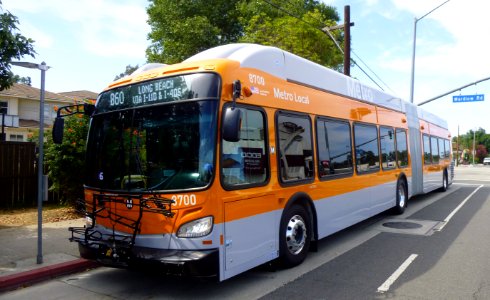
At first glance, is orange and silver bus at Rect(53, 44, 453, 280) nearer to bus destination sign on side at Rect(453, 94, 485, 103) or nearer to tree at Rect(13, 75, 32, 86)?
tree at Rect(13, 75, 32, 86)

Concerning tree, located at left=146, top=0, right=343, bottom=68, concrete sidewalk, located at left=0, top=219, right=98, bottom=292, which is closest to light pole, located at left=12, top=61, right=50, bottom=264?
concrete sidewalk, located at left=0, top=219, right=98, bottom=292

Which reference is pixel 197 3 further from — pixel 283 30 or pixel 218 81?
pixel 218 81

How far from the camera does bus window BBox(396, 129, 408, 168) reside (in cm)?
1107

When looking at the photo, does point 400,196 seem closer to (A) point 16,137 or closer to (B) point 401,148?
(B) point 401,148

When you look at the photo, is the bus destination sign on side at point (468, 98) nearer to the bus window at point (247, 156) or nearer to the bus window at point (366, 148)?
the bus window at point (366, 148)

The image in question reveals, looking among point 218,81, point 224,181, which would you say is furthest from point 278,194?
point 218,81

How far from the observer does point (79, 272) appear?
6.23 m

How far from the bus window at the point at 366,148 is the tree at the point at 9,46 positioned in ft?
22.5

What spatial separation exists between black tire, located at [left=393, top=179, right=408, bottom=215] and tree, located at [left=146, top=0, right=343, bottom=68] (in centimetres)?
685

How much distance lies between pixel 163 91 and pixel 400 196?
8.39 meters

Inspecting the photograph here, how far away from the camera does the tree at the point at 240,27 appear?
16.9m

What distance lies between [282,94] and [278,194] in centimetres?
150

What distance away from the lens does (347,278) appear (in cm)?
560

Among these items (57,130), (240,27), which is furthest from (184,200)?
(240,27)
